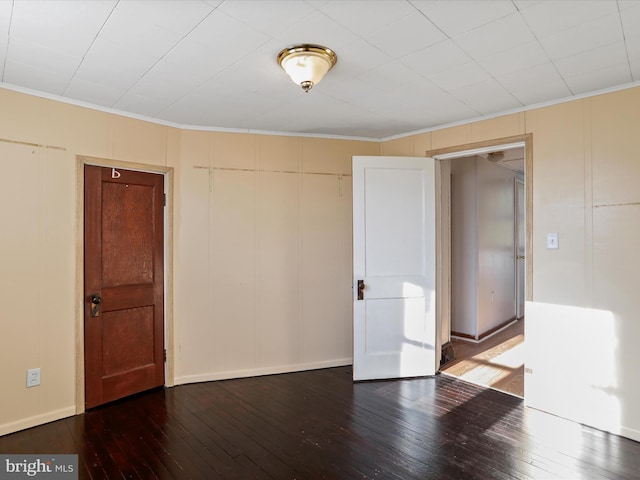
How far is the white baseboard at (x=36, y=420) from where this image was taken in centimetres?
259

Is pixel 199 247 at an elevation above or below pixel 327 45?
below

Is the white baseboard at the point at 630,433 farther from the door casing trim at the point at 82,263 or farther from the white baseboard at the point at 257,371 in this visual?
the door casing trim at the point at 82,263

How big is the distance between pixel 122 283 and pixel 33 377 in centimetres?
86

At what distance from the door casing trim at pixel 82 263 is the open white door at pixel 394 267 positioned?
64.6 inches

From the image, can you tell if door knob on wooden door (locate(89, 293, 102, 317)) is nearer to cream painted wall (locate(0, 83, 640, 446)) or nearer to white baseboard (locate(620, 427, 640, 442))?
cream painted wall (locate(0, 83, 640, 446))

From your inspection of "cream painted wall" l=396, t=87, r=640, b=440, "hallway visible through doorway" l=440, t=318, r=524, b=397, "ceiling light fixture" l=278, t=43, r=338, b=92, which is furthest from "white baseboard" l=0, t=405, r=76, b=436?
"cream painted wall" l=396, t=87, r=640, b=440

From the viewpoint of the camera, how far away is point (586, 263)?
9.04ft

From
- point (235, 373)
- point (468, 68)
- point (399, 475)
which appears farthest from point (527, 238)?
point (235, 373)

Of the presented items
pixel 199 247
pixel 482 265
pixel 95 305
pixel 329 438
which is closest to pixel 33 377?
pixel 95 305

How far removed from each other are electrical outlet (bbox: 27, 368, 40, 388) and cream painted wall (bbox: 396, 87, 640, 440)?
3.60m

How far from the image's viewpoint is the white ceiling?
69.4 inches

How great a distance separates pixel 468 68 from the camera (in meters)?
2.37

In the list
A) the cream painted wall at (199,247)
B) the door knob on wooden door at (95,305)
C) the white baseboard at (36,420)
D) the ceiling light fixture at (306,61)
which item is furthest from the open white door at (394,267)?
the white baseboard at (36,420)

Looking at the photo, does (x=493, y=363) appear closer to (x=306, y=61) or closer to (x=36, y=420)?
(x=306, y=61)
